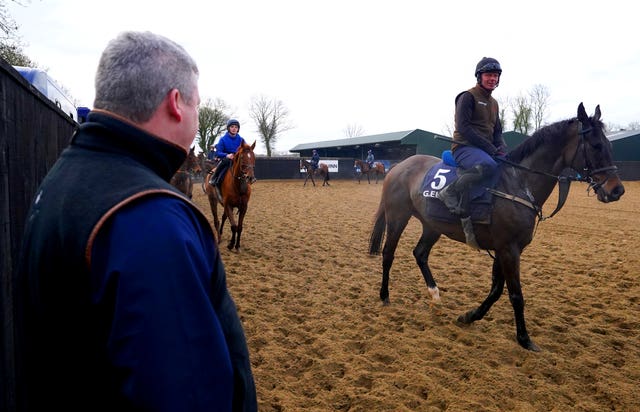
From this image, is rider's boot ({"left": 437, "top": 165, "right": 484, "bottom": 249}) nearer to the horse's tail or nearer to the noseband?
the noseband

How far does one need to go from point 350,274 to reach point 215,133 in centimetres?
4113

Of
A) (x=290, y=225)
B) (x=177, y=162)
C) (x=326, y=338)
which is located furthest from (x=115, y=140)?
(x=290, y=225)

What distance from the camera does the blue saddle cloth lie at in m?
4.25

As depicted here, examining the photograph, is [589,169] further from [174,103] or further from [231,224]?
[231,224]

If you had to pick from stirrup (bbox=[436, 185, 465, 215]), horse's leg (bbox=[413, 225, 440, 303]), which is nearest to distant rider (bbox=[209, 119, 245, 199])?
horse's leg (bbox=[413, 225, 440, 303])

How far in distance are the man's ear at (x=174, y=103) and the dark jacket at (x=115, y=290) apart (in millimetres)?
108

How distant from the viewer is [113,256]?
83 centimetres

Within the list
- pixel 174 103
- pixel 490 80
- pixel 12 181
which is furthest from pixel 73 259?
pixel 490 80

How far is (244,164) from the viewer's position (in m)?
7.59

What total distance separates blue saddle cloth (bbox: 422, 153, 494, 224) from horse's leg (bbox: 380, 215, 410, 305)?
1.92 feet

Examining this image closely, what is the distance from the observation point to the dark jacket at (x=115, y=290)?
32.2 inches

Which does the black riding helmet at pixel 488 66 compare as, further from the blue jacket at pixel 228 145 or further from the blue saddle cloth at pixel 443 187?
the blue jacket at pixel 228 145

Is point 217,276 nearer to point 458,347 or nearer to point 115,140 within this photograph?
point 115,140

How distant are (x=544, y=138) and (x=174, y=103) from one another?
4.35 m
